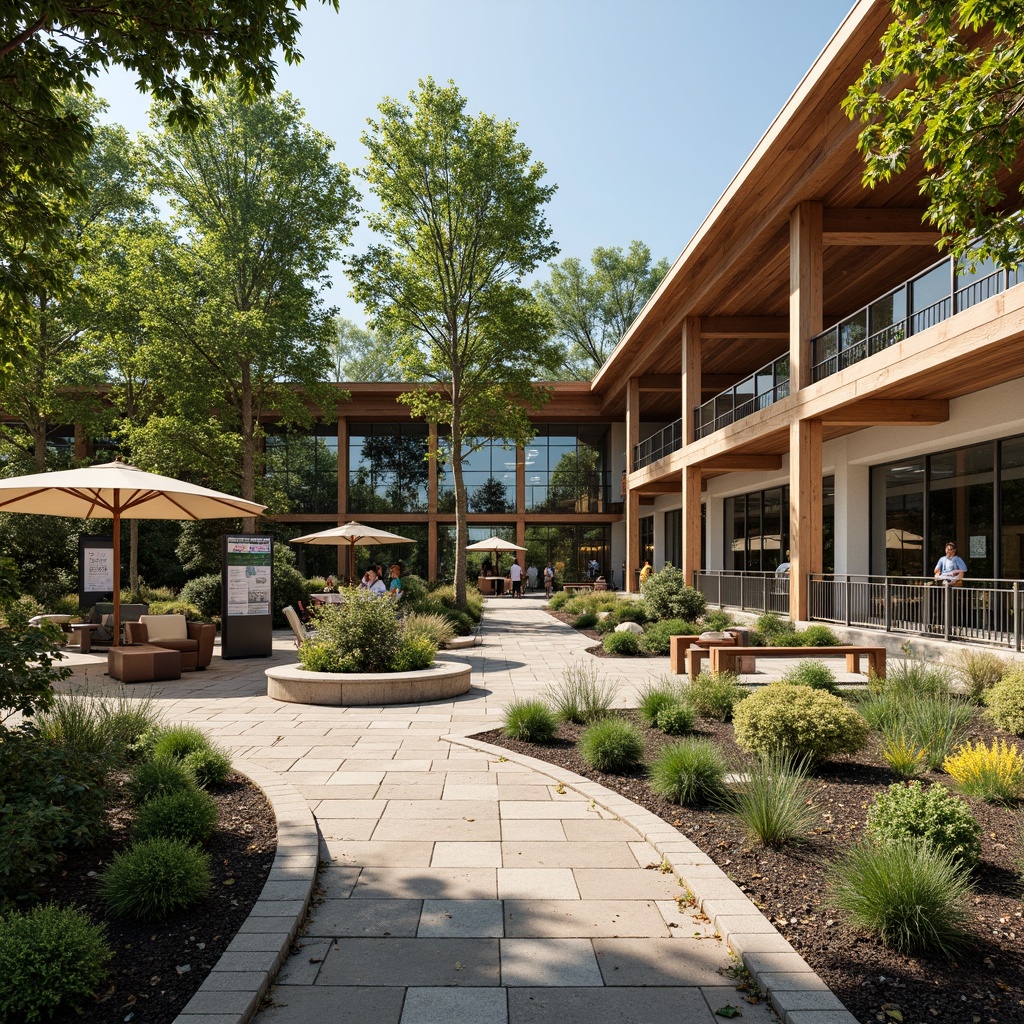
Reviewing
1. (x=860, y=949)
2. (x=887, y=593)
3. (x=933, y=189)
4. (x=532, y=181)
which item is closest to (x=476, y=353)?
(x=532, y=181)

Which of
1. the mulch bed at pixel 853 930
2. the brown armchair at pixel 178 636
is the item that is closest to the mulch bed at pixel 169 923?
the mulch bed at pixel 853 930

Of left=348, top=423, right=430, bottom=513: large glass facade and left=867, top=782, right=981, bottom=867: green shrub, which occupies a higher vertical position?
left=348, top=423, right=430, bottom=513: large glass facade

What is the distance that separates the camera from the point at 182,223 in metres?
23.7

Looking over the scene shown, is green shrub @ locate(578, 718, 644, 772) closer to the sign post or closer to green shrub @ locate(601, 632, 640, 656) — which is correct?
green shrub @ locate(601, 632, 640, 656)

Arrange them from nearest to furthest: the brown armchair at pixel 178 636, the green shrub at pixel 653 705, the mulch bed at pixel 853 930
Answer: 1. the mulch bed at pixel 853 930
2. the green shrub at pixel 653 705
3. the brown armchair at pixel 178 636

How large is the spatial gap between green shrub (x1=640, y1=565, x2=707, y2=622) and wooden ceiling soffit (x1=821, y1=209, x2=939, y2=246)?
7947 millimetres

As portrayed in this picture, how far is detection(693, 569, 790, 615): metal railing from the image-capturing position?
704 inches

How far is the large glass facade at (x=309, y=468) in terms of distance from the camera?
36.2m

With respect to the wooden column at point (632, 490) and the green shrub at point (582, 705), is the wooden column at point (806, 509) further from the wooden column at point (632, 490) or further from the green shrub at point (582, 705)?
the wooden column at point (632, 490)

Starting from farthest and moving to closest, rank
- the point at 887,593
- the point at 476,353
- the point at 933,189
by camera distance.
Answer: the point at 476,353
the point at 887,593
the point at 933,189

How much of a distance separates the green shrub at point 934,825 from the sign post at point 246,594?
11.6 metres

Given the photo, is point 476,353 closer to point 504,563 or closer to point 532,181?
point 532,181

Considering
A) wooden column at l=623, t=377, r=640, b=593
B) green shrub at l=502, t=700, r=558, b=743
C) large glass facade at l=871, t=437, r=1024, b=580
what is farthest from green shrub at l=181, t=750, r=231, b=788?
wooden column at l=623, t=377, r=640, b=593

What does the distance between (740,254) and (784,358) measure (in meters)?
2.61
